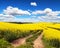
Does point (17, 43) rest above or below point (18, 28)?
below

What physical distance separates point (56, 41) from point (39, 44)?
41 cm

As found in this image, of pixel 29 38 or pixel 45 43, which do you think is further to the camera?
pixel 29 38

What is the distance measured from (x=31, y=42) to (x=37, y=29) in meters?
0.69

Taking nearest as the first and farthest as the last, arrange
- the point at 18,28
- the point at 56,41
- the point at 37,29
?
1. the point at 56,41
2. the point at 18,28
3. the point at 37,29

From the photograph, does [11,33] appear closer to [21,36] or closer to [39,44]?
[21,36]

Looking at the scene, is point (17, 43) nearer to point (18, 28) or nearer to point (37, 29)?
point (18, 28)

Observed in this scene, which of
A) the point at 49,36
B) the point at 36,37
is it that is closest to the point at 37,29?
the point at 36,37

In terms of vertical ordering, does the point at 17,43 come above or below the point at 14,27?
below

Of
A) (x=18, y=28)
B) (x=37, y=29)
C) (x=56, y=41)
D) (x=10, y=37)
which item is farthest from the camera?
(x=37, y=29)

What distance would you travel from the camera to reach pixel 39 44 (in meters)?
4.55

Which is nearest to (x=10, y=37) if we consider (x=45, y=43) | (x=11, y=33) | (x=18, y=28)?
(x=11, y=33)

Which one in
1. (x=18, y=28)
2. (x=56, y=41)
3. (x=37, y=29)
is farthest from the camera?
(x=37, y=29)

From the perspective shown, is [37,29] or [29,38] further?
[37,29]

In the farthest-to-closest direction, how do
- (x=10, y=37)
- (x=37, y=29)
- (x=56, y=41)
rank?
(x=37, y=29) < (x=10, y=37) < (x=56, y=41)
